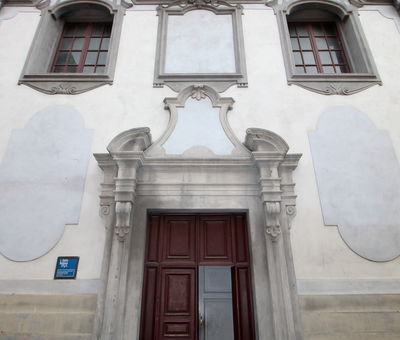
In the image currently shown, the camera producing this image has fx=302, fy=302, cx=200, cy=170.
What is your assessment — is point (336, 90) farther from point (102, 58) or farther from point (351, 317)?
point (102, 58)

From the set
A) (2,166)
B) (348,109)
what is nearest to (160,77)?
(2,166)

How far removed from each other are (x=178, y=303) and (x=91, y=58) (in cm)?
493

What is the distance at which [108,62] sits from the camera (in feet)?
18.5

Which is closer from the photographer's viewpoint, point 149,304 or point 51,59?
point 149,304

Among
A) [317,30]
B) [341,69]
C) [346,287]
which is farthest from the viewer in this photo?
[317,30]

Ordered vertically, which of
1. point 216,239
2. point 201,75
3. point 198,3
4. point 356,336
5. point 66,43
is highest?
point 198,3

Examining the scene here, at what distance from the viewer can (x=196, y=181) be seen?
4418 mm

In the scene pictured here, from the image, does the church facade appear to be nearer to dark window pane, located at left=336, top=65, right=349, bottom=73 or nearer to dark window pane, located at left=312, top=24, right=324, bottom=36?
dark window pane, located at left=336, top=65, right=349, bottom=73

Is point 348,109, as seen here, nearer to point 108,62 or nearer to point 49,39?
point 108,62

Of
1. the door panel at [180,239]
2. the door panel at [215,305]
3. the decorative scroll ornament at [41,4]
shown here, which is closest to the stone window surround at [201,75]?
the door panel at [180,239]

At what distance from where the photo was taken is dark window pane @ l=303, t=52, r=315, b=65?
603cm

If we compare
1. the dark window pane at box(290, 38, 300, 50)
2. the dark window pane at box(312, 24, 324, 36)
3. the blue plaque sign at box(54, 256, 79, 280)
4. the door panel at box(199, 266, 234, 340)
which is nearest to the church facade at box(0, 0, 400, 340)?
the blue plaque sign at box(54, 256, 79, 280)

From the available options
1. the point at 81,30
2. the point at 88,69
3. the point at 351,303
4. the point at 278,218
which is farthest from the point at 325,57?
the point at 81,30

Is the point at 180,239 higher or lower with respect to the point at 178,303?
higher
